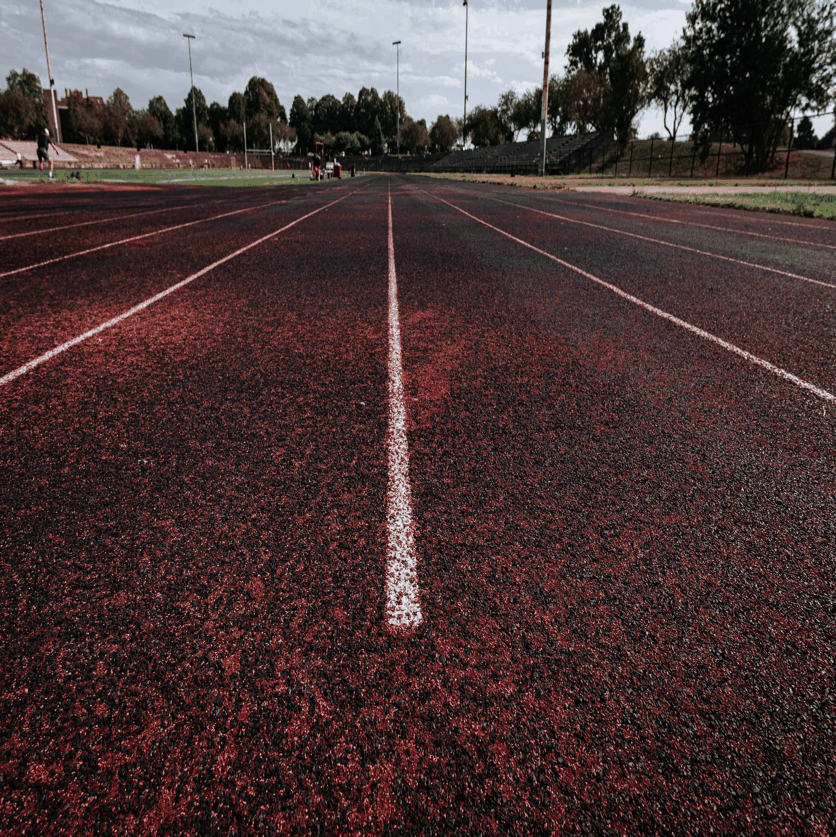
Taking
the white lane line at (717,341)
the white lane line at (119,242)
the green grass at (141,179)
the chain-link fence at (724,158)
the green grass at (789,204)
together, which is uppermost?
the chain-link fence at (724,158)

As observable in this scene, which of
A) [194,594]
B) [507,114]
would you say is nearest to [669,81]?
[507,114]

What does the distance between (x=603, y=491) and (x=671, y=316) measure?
12.7ft

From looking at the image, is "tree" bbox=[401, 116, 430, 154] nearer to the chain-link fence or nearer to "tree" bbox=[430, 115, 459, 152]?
"tree" bbox=[430, 115, 459, 152]

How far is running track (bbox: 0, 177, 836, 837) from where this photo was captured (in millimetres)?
1497

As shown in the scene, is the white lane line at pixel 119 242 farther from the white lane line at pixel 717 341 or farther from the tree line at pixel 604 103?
the tree line at pixel 604 103

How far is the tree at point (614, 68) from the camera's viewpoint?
6531 centimetres

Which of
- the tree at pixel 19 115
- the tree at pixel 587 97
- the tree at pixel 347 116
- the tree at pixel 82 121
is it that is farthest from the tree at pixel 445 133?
the tree at pixel 19 115

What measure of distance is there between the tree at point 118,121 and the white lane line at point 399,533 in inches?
4565

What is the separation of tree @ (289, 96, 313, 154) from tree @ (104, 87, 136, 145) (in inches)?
1814

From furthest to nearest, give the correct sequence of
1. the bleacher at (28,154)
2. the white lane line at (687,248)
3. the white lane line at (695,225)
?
the bleacher at (28,154), the white lane line at (695,225), the white lane line at (687,248)

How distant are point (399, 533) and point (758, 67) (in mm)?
55907

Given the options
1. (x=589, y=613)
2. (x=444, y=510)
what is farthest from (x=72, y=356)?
(x=589, y=613)

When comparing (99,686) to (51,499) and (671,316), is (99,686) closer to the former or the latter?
(51,499)

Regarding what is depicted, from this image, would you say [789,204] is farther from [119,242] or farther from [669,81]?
[669,81]
